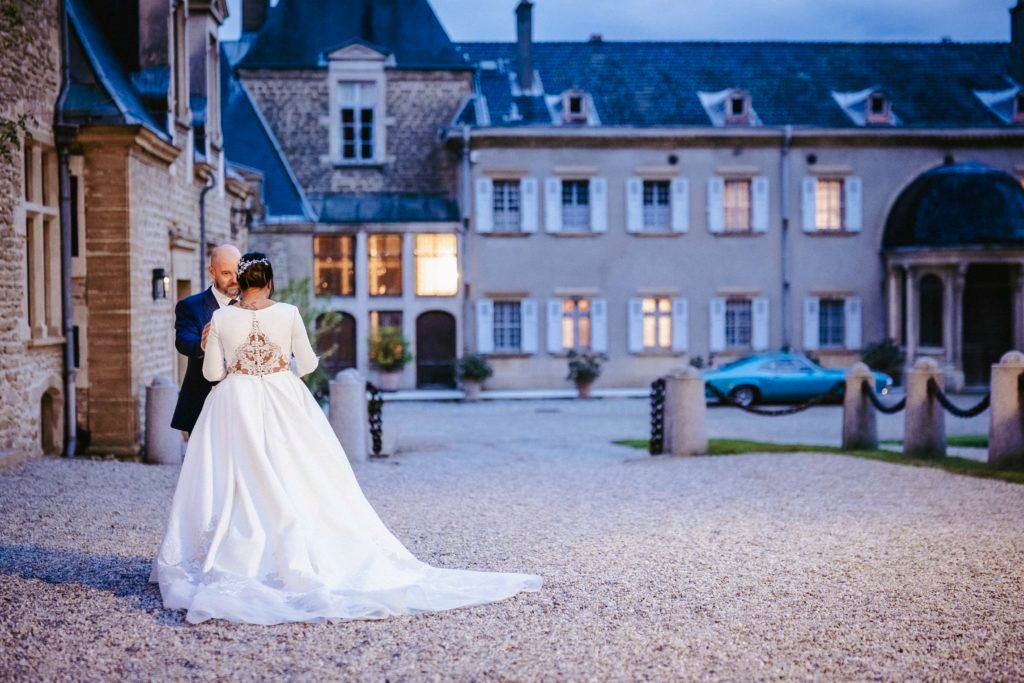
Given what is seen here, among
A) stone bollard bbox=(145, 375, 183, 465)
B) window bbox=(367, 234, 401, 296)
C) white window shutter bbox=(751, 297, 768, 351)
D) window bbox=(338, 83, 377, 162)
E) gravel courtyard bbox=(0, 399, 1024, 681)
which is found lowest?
gravel courtyard bbox=(0, 399, 1024, 681)

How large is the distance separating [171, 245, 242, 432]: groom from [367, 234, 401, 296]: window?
2280cm

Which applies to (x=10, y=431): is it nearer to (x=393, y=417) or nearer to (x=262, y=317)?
(x=262, y=317)

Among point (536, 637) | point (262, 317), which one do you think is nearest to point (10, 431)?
point (262, 317)

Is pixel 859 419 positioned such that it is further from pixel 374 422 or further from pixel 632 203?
pixel 632 203

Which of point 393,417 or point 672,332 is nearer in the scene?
point 393,417

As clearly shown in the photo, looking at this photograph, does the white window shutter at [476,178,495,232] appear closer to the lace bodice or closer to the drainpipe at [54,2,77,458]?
the drainpipe at [54,2,77,458]

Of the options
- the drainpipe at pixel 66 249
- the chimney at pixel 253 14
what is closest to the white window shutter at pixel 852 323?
the chimney at pixel 253 14

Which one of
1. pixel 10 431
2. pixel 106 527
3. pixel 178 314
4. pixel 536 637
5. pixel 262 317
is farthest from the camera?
pixel 10 431

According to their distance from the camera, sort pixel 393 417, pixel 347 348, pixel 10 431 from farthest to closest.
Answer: pixel 347 348, pixel 393 417, pixel 10 431

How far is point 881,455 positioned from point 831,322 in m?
17.6

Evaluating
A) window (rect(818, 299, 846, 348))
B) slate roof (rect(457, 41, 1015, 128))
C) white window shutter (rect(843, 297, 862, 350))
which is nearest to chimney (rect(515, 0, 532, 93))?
slate roof (rect(457, 41, 1015, 128))

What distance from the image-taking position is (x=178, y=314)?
749 cm

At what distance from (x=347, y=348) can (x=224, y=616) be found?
975 inches

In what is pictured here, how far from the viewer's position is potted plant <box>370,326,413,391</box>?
29.5m
